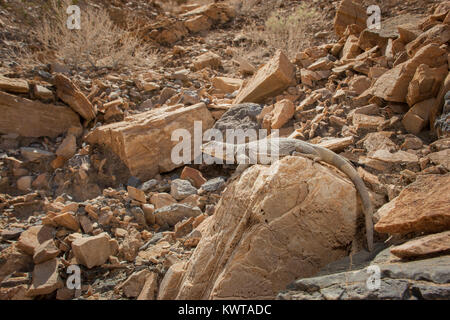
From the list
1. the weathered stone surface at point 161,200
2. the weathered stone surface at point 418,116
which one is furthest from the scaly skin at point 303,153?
the weathered stone surface at point 418,116

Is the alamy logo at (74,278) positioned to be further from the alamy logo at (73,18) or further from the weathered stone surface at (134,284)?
the alamy logo at (73,18)

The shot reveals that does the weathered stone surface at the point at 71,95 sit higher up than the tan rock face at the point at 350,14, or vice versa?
the tan rock face at the point at 350,14

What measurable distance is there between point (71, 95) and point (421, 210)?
17.0ft

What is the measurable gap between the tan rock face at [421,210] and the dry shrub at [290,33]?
17.9 ft

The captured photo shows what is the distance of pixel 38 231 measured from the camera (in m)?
3.39

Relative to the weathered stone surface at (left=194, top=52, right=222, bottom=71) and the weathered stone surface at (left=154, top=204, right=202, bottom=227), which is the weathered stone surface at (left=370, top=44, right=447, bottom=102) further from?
the weathered stone surface at (left=194, top=52, right=222, bottom=71)

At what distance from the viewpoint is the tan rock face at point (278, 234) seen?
7.13 feet

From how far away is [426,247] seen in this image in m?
1.80

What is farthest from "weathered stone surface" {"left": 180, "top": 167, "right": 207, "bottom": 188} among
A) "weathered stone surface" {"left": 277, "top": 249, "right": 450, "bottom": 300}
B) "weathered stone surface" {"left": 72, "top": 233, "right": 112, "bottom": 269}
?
"weathered stone surface" {"left": 277, "top": 249, "right": 450, "bottom": 300}

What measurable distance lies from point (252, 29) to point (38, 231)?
27.0ft

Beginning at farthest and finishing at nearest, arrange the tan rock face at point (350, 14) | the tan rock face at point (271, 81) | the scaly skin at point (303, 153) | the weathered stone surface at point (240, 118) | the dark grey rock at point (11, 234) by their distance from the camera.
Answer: the tan rock face at point (350, 14), the tan rock face at point (271, 81), the weathered stone surface at point (240, 118), the dark grey rock at point (11, 234), the scaly skin at point (303, 153)

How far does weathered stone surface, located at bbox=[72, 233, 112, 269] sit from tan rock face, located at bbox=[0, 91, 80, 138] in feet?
8.38

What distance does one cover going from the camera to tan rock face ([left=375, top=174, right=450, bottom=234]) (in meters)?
1.94

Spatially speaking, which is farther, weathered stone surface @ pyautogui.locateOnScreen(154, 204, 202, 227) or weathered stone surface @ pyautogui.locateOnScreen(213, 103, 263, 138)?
weathered stone surface @ pyautogui.locateOnScreen(213, 103, 263, 138)
